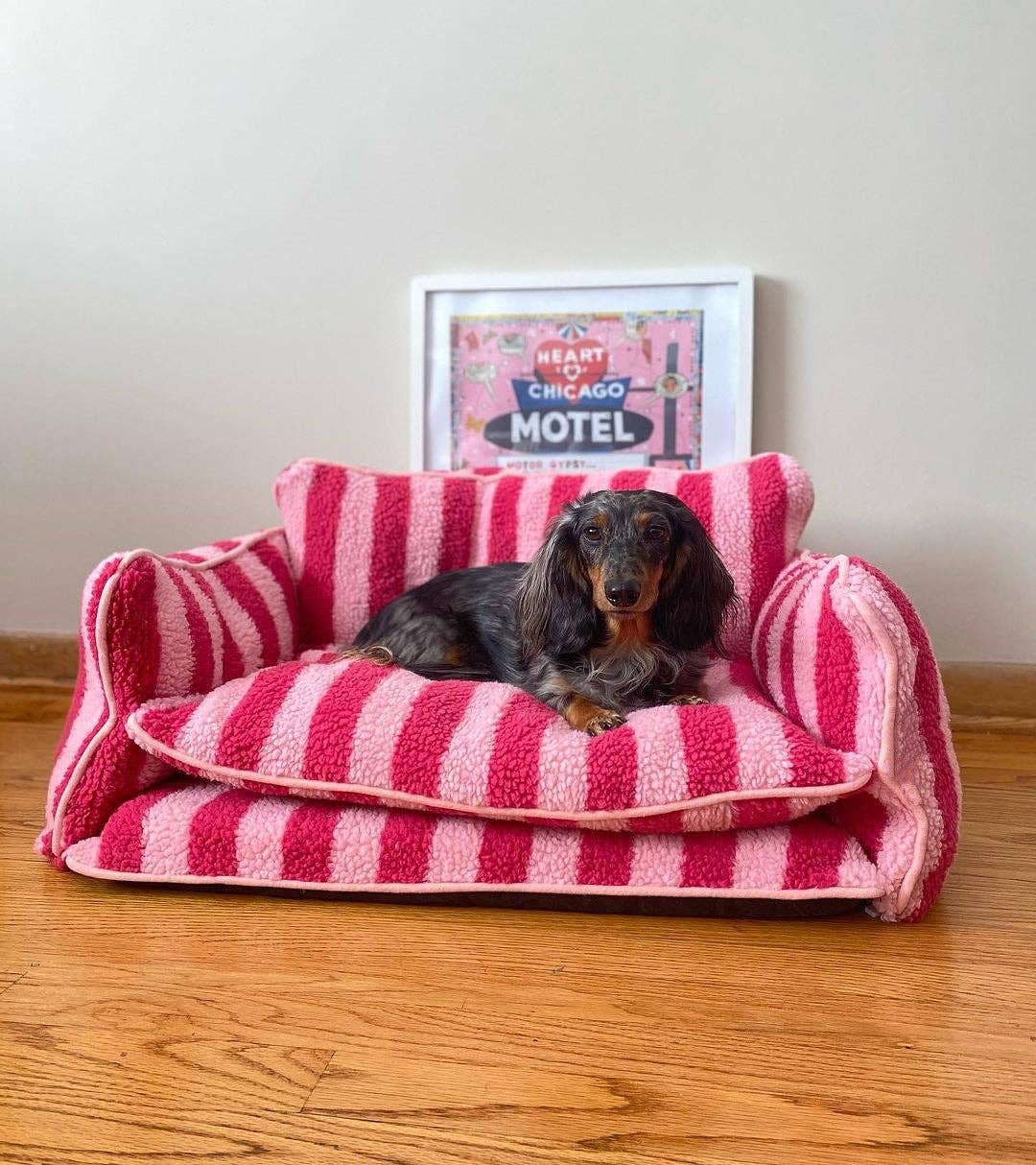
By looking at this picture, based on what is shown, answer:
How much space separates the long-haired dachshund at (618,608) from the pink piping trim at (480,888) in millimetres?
322

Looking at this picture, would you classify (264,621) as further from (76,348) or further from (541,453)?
(76,348)

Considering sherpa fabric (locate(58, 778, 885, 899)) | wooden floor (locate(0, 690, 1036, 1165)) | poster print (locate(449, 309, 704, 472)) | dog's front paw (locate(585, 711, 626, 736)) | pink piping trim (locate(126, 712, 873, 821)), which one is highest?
poster print (locate(449, 309, 704, 472))

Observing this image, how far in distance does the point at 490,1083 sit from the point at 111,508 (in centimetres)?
228

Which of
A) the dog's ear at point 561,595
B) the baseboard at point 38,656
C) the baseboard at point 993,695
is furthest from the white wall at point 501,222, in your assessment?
the dog's ear at point 561,595

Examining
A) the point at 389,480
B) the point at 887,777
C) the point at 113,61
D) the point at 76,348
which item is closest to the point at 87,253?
the point at 76,348

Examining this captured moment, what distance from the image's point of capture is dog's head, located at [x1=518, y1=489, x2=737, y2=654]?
1863 mm

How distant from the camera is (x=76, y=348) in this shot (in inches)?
114

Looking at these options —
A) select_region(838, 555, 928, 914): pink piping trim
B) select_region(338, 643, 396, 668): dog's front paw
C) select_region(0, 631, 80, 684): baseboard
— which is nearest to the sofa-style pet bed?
select_region(838, 555, 928, 914): pink piping trim

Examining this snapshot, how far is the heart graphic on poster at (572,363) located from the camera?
8.71ft

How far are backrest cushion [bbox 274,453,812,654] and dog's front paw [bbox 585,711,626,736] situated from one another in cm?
68

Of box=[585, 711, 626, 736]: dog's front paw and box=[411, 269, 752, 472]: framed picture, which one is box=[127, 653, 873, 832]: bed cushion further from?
box=[411, 269, 752, 472]: framed picture

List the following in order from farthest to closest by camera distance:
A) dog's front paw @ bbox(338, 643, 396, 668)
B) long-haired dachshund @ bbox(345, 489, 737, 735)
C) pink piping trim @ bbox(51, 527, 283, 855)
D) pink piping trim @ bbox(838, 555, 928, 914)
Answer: dog's front paw @ bbox(338, 643, 396, 668) < long-haired dachshund @ bbox(345, 489, 737, 735) < pink piping trim @ bbox(51, 527, 283, 855) < pink piping trim @ bbox(838, 555, 928, 914)

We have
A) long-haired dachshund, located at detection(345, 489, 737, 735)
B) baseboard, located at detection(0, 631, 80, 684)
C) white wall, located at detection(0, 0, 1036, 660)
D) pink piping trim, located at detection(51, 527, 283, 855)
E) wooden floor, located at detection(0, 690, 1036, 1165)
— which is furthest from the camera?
baseboard, located at detection(0, 631, 80, 684)

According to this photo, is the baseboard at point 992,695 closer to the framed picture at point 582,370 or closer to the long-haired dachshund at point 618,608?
the framed picture at point 582,370
